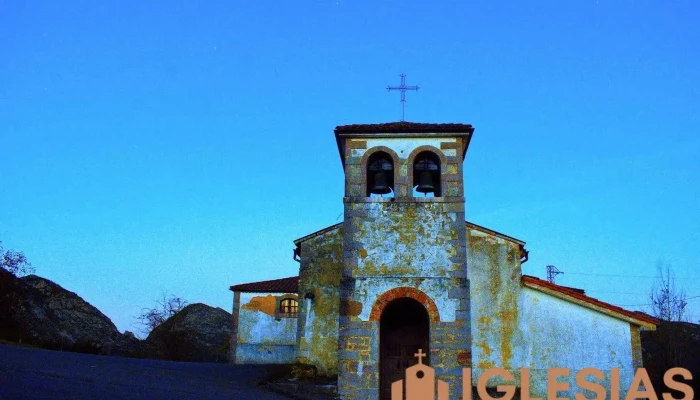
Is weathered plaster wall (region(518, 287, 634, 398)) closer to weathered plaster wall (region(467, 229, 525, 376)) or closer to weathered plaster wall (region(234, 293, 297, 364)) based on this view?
weathered plaster wall (region(467, 229, 525, 376))

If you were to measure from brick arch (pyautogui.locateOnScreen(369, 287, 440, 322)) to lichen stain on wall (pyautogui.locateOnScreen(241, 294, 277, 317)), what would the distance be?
13.7m

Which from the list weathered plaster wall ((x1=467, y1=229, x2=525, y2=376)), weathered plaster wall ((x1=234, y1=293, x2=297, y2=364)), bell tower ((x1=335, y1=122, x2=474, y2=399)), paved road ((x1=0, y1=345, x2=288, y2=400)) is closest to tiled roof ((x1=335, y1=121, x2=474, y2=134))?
bell tower ((x1=335, y1=122, x2=474, y2=399))

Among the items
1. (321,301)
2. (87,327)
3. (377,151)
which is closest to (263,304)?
(87,327)

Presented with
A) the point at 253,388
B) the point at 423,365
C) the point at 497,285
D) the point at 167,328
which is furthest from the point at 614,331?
the point at 167,328

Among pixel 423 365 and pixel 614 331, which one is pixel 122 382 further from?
pixel 614 331

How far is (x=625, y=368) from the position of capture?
1393 cm

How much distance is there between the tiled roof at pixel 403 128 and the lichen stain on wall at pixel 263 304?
13.7 meters

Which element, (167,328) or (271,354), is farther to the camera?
(167,328)

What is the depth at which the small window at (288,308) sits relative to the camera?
1010 inches

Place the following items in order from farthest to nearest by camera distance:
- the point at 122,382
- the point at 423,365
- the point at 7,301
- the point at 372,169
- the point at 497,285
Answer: the point at 7,301 → the point at 497,285 → the point at 372,169 → the point at 423,365 → the point at 122,382

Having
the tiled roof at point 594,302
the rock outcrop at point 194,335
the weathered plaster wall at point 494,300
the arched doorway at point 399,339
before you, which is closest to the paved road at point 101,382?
the arched doorway at point 399,339

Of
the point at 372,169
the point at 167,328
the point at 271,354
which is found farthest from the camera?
the point at 167,328

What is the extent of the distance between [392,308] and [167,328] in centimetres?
2188

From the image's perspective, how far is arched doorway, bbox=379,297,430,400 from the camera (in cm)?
1373
